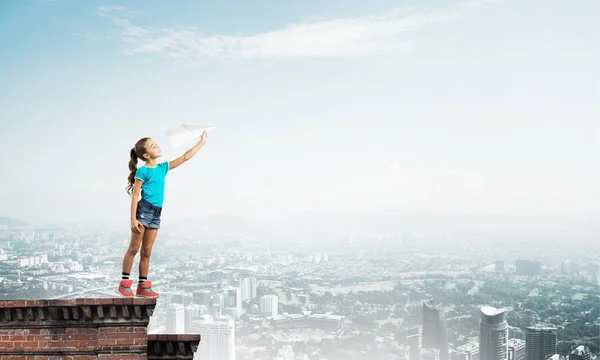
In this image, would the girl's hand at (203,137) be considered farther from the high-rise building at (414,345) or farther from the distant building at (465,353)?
the high-rise building at (414,345)

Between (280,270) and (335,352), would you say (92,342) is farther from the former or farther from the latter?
(280,270)

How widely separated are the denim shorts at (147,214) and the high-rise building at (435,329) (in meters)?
44.6

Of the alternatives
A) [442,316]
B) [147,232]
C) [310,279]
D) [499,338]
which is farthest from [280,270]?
[147,232]

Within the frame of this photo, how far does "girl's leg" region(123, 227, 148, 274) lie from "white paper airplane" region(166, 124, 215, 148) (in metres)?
1.17

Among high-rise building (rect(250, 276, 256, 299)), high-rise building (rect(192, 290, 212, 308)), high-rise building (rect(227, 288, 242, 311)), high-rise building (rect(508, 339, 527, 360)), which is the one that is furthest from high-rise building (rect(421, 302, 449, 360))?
high-rise building (rect(192, 290, 212, 308))

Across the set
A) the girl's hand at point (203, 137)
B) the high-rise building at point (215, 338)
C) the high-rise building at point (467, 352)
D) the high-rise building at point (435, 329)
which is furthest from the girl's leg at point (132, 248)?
the high-rise building at point (435, 329)

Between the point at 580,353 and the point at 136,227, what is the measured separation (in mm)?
45041

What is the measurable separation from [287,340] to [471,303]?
1930cm

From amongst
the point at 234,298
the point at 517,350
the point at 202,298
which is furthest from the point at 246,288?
the point at 517,350

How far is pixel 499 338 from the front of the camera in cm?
4956

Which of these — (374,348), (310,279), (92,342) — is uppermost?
(92,342)

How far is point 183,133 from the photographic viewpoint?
9.11 meters

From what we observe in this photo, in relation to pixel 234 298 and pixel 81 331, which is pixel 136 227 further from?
pixel 234 298

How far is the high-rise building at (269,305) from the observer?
54747 millimetres
